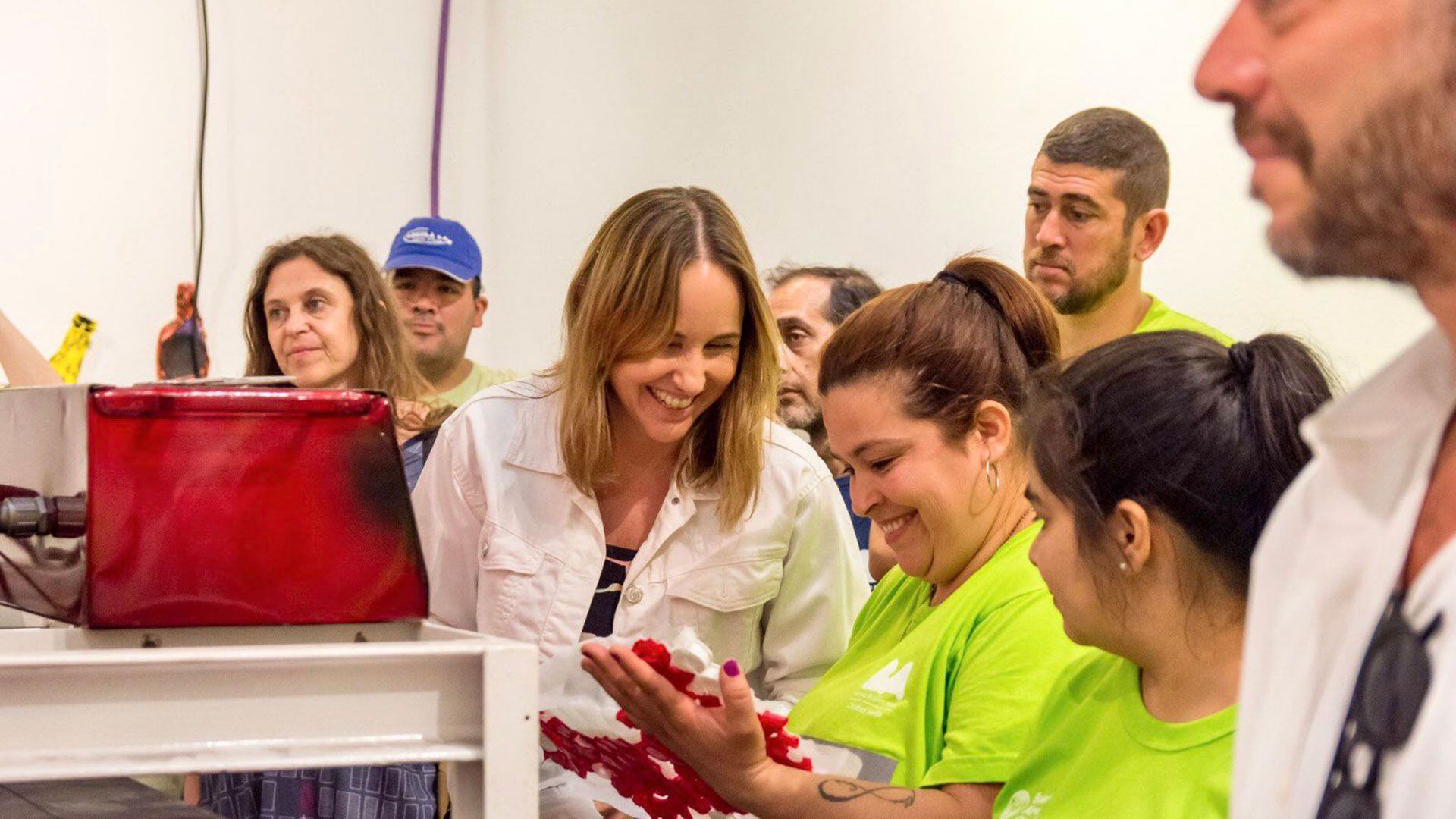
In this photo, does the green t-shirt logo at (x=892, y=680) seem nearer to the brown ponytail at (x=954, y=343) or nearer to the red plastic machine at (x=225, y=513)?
the brown ponytail at (x=954, y=343)

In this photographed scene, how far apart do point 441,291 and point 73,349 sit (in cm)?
83

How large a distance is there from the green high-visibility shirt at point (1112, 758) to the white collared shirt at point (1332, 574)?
27 cm

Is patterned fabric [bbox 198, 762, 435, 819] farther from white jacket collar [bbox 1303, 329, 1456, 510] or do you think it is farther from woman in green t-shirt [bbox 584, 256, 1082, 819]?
white jacket collar [bbox 1303, 329, 1456, 510]

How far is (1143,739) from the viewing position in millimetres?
1096

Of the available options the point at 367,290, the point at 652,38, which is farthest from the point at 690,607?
the point at 652,38

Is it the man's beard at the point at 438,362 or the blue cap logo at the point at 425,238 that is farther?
the blue cap logo at the point at 425,238

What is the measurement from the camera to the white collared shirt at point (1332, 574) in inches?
25.6

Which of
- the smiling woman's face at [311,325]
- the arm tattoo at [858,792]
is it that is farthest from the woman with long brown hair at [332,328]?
the arm tattoo at [858,792]

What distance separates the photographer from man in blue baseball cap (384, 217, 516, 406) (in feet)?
10.7

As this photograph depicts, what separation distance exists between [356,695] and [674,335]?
Result: 867 millimetres

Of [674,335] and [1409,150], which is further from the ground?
[1409,150]

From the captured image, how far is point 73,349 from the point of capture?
11.2ft

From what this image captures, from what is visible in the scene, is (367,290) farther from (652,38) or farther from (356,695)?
(356,695)

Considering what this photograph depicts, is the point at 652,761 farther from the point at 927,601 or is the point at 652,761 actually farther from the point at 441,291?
the point at 441,291
